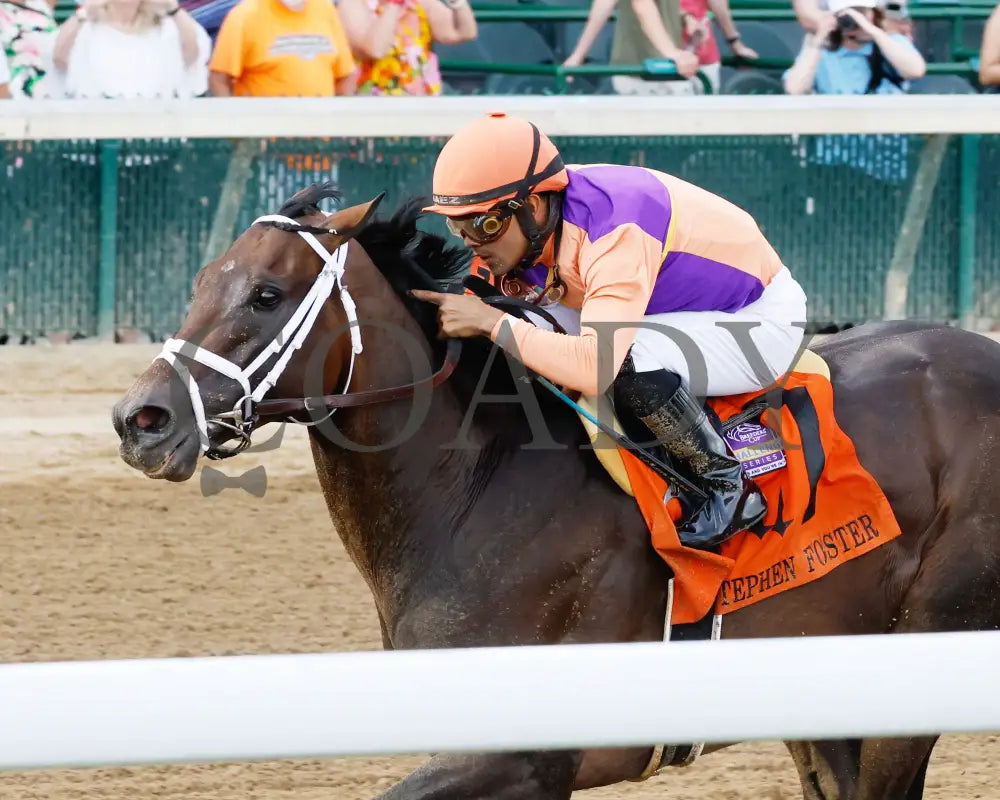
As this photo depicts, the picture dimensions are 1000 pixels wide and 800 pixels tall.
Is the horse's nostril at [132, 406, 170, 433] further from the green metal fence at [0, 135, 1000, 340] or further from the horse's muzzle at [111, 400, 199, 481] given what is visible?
the green metal fence at [0, 135, 1000, 340]

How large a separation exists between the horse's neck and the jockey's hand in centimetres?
12

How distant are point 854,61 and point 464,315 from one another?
524cm

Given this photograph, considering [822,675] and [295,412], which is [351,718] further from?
[295,412]

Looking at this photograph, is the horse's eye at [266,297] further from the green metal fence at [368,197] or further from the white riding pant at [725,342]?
the green metal fence at [368,197]

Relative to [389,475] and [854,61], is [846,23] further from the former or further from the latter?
[389,475]

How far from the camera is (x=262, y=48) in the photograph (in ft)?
23.9

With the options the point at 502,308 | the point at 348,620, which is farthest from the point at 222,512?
the point at 502,308

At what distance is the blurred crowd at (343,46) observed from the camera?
7195 millimetres

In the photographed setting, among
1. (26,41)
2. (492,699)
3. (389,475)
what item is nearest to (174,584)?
(389,475)

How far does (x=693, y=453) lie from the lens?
10.3 feet

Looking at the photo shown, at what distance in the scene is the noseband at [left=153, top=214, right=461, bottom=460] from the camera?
297 cm

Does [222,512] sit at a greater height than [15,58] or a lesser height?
lesser

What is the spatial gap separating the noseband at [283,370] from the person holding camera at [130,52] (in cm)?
432

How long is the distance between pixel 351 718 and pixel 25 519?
4.81 meters
